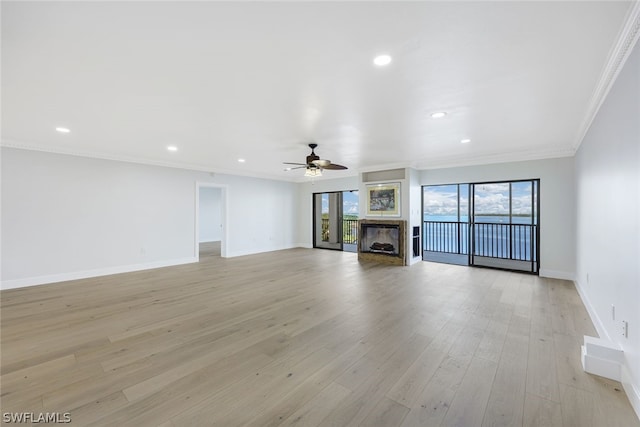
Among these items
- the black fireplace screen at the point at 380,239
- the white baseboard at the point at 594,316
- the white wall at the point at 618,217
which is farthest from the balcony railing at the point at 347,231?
the white wall at the point at 618,217

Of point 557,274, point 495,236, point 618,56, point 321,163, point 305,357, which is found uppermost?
point 618,56

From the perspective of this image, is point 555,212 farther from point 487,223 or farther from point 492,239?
point 492,239

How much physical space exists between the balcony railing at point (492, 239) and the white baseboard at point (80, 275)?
7.19 meters

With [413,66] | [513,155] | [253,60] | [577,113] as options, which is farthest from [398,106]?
[513,155]

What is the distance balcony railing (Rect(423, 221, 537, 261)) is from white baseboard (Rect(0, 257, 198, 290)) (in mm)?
7187

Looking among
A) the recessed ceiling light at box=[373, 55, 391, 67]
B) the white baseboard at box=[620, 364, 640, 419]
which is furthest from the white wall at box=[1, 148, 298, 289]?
the white baseboard at box=[620, 364, 640, 419]

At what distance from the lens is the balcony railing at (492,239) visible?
6.36 metres

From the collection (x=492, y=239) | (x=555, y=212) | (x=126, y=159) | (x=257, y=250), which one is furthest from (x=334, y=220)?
(x=126, y=159)

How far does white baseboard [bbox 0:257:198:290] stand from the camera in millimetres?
4478

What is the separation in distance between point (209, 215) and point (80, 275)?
20.3 feet

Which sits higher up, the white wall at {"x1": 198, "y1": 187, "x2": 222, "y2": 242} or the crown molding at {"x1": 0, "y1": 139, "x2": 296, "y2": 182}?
the crown molding at {"x1": 0, "y1": 139, "x2": 296, "y2": 182}

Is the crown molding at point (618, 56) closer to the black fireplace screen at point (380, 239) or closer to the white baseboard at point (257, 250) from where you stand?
the black fireplace screen at point (380, 239)

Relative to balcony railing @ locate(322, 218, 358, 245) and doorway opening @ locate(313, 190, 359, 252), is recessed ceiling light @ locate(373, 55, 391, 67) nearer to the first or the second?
doorway opening @ locate(313, 190, 359, 252)

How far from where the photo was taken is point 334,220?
9.69 metres
